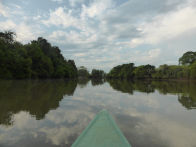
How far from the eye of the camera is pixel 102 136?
2443 mm

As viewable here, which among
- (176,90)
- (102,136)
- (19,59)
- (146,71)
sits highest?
(19,59)

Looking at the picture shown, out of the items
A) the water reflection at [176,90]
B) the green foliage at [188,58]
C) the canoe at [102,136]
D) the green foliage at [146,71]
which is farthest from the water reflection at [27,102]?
the green foliage at [146,71]

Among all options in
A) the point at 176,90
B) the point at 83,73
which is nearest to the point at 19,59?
the point at 176,90

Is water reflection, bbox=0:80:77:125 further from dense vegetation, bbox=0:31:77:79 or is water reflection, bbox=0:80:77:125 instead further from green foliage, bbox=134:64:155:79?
green foliage, bbox=134:64:155:79

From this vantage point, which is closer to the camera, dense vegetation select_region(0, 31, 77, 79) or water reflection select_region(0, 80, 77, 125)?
water reflection select_region(0, 80, 77, 125)

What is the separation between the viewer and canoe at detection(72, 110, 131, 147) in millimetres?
2307

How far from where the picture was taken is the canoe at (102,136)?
231 cm

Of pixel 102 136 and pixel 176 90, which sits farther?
pixel 176 90

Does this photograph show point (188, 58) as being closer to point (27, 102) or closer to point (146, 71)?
point (146, 71)

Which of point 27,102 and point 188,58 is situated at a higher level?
point 188,58

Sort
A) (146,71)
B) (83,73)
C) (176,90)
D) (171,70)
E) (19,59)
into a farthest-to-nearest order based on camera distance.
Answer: (83,73) < (146,71) < (171,70) < (19,59) < (176,90)

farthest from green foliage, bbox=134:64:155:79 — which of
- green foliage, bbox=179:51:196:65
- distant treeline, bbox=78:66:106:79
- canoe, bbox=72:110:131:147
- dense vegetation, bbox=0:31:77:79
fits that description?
canoe, bbox=72:110:131:147

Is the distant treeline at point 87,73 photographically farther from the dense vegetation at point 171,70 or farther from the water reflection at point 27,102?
the water reflection at point 27,102

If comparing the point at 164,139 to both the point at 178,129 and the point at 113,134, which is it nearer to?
the point at 178,129
